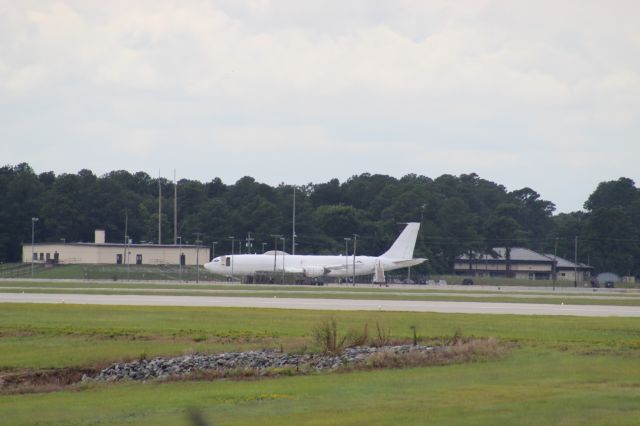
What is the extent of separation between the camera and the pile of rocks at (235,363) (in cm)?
2984

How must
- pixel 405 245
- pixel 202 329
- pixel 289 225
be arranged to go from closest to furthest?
pixel 202 329
pixel 405 245
pixel 289 225

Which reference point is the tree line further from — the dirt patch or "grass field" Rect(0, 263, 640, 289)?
the dirt patch

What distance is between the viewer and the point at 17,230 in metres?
176

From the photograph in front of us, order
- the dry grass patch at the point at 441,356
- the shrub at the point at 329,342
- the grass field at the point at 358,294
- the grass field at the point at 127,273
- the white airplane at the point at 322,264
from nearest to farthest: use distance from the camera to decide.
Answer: the dry grass patch at the point at 441,356 → the shrub at the point at 329,342 → the grass field at the point at 358,294 → the white airplane at the point at 322,264 → the grass field at the point at 127,273

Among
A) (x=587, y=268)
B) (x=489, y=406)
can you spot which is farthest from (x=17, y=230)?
(x=489, y=406)

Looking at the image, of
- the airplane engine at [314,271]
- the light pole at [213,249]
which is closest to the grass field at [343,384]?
the airplane engine at [314,271]

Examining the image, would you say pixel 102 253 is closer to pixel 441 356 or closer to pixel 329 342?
pixel 329 342

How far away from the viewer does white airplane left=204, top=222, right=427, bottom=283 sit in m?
130

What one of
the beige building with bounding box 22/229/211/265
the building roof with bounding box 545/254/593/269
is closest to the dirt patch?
the beige building with bounding box 22/229/211/265

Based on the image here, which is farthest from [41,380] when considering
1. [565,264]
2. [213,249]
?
[565,264]

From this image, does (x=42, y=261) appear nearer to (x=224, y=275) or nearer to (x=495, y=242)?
(x=224, y=275)

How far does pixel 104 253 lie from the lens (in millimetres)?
154625

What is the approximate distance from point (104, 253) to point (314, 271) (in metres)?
36.2

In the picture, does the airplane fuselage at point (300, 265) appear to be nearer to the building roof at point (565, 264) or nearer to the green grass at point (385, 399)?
the building roof at point (565, 264)
